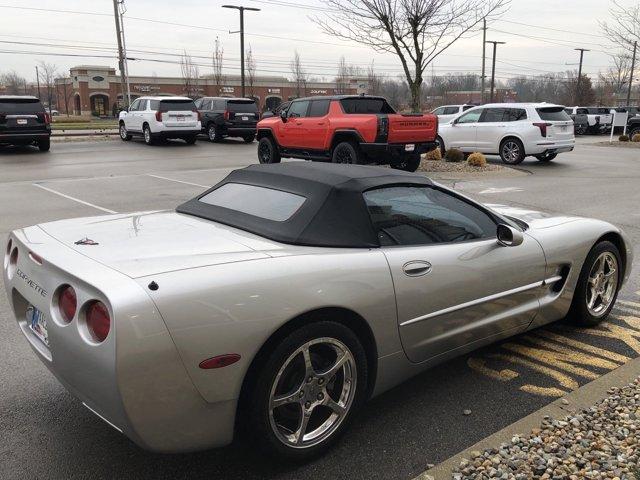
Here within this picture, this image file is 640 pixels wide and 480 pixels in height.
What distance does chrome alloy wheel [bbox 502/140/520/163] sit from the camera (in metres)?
17.0

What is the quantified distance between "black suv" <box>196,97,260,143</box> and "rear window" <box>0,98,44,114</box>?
23.7 ft

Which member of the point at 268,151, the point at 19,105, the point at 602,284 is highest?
the point at 19,105

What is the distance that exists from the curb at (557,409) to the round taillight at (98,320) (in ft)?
4.96

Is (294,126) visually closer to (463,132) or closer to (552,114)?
(463,132)

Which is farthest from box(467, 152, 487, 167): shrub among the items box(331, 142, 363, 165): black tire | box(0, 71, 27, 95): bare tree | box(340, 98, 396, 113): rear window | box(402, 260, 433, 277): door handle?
box(0, 71, 27, 95): bare tree

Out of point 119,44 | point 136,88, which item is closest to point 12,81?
point 136,88

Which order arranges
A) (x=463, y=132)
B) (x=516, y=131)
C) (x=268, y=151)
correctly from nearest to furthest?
(x=268, y=151) → (x=516, y=131) → (x=463, y=132)

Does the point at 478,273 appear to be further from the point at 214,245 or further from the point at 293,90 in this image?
the point at 293,90

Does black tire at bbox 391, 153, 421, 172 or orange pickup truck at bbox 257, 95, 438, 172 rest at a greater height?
orange pickup truck at bbox 257, 95, 438, 172

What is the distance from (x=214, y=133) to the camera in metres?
24.5

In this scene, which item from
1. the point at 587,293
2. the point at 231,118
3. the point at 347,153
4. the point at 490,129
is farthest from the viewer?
the point at 231,118

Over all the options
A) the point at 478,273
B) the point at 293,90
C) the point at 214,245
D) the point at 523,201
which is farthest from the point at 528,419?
the point at 293,90

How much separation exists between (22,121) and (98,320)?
19.0 m

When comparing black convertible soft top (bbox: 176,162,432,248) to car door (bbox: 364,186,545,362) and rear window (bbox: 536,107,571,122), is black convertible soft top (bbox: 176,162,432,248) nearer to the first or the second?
car door (bbox: 364,186,545,362)
